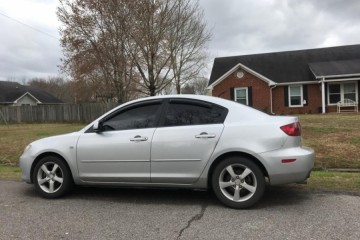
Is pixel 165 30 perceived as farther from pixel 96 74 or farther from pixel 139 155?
pixel 139 155

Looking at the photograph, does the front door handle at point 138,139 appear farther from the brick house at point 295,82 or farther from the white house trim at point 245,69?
the white house trim at point 245,69

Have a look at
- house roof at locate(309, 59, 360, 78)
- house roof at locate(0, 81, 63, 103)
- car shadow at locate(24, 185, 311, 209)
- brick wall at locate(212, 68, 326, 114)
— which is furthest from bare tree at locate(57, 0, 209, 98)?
house roof at locate(0, 81, 63, 103)

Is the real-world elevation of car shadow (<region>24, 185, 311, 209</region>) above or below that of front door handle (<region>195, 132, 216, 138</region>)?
below

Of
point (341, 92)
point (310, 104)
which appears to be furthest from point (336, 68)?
point (310, 104)

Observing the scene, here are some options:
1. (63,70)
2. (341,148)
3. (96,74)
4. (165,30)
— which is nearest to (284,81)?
(165,30)

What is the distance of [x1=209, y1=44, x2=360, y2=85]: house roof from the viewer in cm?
2647

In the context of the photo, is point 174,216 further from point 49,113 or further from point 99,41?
point 49,113

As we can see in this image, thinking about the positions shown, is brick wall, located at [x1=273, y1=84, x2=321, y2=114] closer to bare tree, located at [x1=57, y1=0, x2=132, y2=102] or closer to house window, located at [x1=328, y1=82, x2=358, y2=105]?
house window, located at [x1=328, y1=82, x2=358, y2=105]

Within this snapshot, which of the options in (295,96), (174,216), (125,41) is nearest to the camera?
(174,216)

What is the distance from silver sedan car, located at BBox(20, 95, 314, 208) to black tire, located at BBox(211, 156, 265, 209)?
1cm

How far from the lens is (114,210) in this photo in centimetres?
530

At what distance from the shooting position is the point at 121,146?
5621mm

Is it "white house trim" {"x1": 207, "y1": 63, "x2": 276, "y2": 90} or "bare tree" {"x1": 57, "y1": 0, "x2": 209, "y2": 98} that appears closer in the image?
"bare tree" {"x1": 57, "y1": 0, "x2": 209, "y2": 98}

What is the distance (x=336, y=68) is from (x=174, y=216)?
2315cm
